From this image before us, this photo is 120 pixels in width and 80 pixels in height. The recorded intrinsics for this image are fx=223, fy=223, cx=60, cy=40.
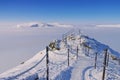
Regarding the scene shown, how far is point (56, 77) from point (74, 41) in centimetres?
9331

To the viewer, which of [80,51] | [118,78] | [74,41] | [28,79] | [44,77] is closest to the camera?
[28,79]

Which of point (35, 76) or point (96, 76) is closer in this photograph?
point (35, 76)

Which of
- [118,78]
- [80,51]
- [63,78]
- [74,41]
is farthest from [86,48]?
[63,78]

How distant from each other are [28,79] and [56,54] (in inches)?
2255

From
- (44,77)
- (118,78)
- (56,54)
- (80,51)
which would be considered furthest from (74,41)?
(44,77)

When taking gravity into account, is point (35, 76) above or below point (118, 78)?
above

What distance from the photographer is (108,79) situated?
57.5 metres

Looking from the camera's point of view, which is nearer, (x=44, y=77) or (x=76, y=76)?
(x=44, y=77)

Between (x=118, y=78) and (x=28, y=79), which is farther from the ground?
(x=28, y=79)

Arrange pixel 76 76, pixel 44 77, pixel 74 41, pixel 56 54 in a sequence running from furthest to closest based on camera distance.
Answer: pixel 74 41 → pixel 56 54 → pixel 76 76 → pixel 44 77

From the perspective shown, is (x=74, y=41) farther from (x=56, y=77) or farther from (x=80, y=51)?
(x=56, y=77)

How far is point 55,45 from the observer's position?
4739 inches

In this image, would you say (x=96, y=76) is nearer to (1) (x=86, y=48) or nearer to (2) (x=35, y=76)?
(2) (x=35, y=76)

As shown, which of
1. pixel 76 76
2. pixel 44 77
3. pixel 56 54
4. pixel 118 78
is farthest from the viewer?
pixel 56 54
